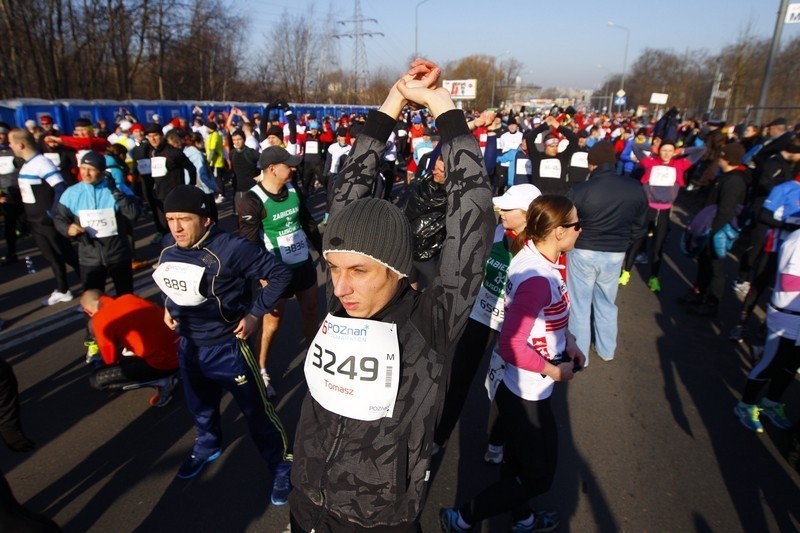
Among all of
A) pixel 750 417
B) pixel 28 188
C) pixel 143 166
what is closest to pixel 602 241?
pixel 750 417

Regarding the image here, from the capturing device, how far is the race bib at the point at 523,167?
846 centimetres

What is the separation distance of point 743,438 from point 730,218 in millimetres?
3005

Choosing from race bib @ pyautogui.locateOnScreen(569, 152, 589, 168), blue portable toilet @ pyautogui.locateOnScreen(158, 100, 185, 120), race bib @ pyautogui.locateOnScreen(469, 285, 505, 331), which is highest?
blue portable toilet @ pyautogui.locateOnScreen(158, 100, 185, 120)

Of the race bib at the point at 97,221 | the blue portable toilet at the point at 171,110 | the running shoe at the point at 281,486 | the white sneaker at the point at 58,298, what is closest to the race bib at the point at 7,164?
the white sneaker at the point at 58,298

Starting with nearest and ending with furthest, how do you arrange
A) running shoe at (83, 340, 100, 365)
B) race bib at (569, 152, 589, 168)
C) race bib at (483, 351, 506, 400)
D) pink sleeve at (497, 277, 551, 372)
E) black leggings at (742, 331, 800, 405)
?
pink sleeve at (497, 277, 551, 372) → race bib at (483, 351, 506, 400) → black leggings at (742, 331, 800, 405) → running shoe at (83, 340, 100, 365) → race bib at (569, 152, 589, 168)

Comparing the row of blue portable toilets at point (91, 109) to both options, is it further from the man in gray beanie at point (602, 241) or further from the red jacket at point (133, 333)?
the man in gray beanie at point (602, 241)

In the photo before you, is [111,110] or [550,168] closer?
[550,168]

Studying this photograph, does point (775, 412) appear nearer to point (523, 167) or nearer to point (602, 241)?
point (602, 241)

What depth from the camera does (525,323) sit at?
2230 mm

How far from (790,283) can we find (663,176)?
3.78 m

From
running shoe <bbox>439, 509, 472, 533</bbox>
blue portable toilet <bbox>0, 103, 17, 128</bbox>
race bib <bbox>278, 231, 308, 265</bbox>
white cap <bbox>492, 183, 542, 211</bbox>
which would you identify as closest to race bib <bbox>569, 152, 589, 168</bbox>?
white cap <bbox>492, 183, 542, 211</bbox>

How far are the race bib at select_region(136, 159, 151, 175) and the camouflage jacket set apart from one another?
8.68 meters

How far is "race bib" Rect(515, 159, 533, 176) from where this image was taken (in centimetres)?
846

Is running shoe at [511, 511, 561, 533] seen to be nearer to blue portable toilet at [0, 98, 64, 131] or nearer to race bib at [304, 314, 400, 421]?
race bib at [304, 314, 400, 421]
